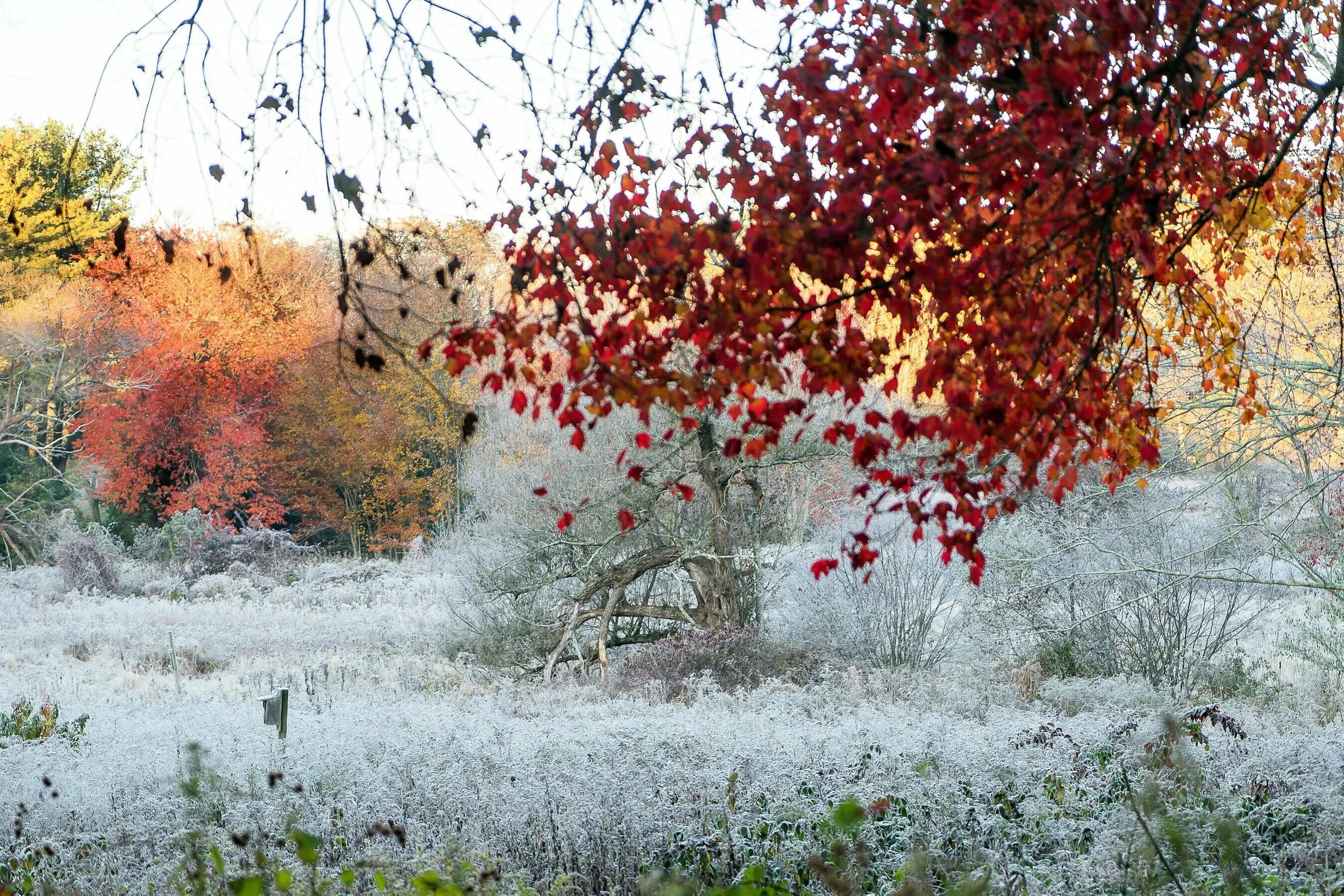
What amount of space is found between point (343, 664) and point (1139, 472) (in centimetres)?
827

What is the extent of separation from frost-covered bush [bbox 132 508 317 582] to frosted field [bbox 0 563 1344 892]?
39.0 feet

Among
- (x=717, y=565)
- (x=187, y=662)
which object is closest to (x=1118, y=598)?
(x=717, y=565)

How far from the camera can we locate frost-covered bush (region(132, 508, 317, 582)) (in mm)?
21953

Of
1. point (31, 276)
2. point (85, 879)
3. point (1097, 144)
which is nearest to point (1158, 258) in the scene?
point (1097, 144)

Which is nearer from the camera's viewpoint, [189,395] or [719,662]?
[719,662]

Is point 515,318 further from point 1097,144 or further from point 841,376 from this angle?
point 1097,144

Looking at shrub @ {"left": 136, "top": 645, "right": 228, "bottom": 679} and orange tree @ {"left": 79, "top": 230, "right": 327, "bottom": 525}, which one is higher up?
orange tree @ {"left": 79, "top": 230, "right": 327, "bottom": 525}

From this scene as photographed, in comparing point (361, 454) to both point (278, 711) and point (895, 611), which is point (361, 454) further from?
point (278, 711)

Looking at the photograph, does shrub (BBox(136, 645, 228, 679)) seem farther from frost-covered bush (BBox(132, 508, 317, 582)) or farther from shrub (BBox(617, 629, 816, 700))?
frost-covered bush (BBox(132, 508, 317, 582))

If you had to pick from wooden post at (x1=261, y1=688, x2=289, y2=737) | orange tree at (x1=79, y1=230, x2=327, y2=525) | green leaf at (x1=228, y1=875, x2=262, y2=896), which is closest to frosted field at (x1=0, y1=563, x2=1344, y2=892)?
wooden post at (x1=261, y1=688, x2=289, y2=737)

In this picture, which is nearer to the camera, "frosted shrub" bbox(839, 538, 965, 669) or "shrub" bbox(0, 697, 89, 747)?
"shrub" bbox(0, 697, 89, 747)

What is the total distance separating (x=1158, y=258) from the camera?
Result: 11.8 ft

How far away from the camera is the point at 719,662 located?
1062 cm

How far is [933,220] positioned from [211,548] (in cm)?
2161
